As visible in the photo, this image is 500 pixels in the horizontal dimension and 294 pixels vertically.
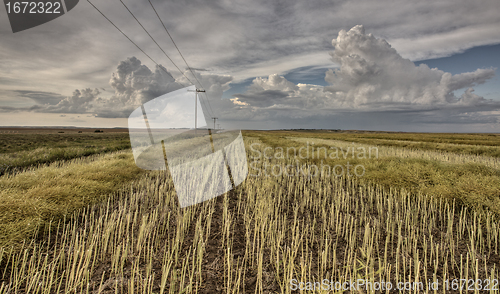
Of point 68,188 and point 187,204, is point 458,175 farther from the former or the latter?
point 68,188

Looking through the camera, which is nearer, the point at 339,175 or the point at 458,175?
the point at 458,175

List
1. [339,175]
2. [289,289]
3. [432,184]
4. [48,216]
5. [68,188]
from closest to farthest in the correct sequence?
[289,289]
[48,216]
[68,188]
[432,184]
[339,175]

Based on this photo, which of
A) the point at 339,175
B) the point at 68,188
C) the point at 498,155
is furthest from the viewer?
the point at 498,155

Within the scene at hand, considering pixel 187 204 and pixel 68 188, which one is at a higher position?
pixel 68 188

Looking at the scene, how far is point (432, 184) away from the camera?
24.9 ft

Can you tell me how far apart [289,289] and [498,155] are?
850 inches

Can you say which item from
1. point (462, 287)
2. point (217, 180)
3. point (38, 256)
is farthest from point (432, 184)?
point (38, 256)

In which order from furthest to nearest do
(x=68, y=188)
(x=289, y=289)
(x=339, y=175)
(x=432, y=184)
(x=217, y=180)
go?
(x=339, y=175) < (x=217, y=180) < (x=432, y=184) < (x=68, y=188) < (x=289, y=289)

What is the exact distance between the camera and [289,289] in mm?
3090

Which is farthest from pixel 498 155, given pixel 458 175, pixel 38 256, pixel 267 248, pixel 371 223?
pixel 38 256

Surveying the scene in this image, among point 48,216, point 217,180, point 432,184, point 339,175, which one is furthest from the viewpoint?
point 339,175

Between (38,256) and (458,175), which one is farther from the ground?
(458,175)

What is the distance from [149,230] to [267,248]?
256 centimetres

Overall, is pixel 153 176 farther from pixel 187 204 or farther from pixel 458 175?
pixel 458 175
